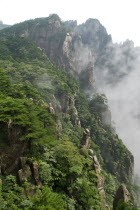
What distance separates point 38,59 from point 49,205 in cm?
5856

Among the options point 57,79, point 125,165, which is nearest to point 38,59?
point 57,79

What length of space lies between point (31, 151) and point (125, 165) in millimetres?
40273

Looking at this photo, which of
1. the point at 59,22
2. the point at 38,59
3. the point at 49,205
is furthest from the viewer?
the point at 59,22

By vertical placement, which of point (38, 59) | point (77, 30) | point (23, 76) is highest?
point (77, 30)

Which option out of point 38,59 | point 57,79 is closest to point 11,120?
point 57,79

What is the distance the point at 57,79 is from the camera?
53.7 m

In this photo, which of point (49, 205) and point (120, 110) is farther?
point (120, 110)

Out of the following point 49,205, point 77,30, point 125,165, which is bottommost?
point 49,205

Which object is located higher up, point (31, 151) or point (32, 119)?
point (32, 119)

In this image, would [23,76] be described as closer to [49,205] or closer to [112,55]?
[49,205]

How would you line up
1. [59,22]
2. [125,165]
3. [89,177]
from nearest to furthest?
[89,177]
[125,165]
[59,22]

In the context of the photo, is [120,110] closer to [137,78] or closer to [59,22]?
[137,78]

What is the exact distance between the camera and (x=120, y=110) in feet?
348

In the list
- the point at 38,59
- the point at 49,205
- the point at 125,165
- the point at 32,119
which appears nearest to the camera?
the point at 49,205
